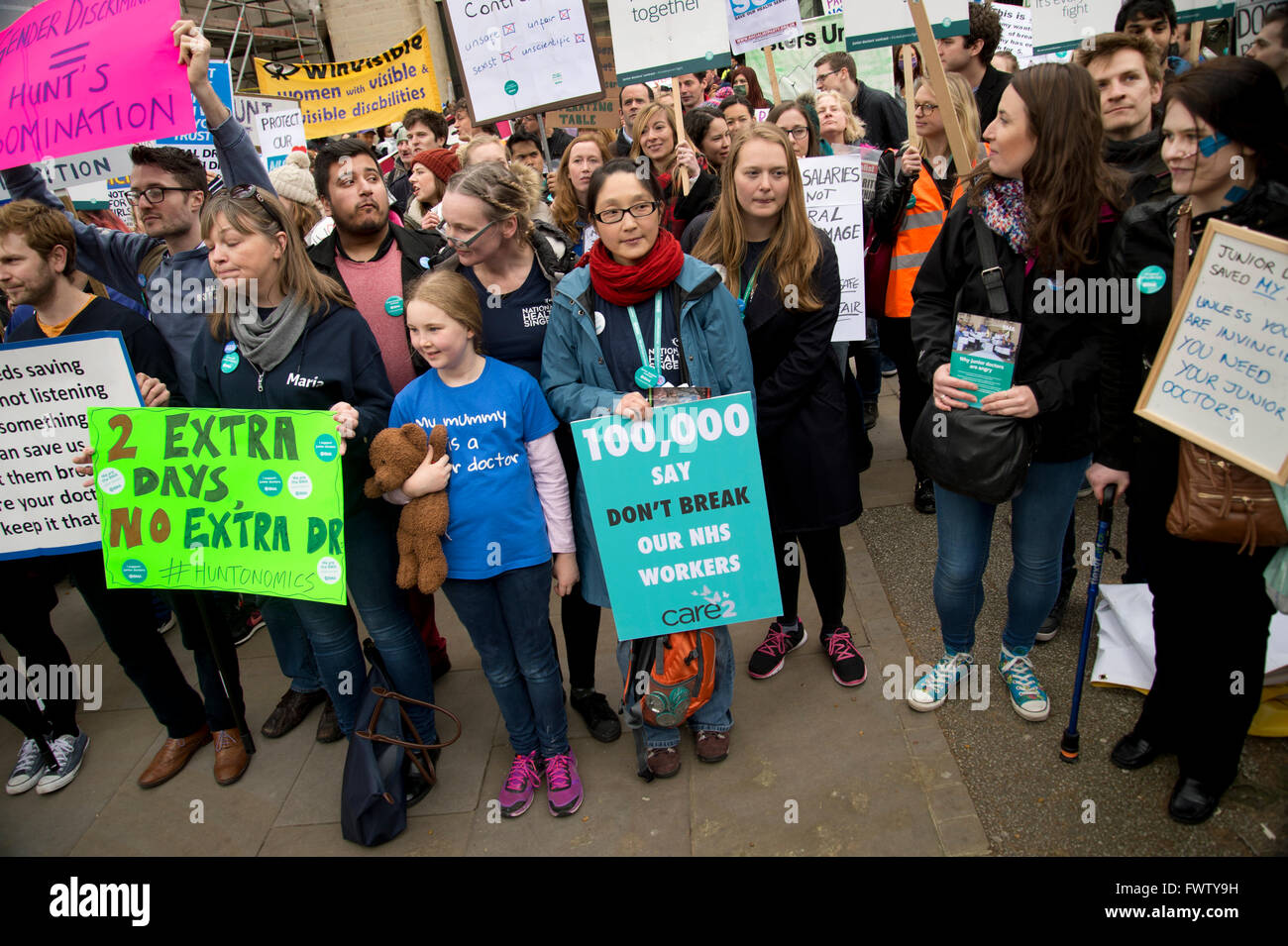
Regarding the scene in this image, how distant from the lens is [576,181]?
468cm

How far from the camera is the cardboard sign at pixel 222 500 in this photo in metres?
2.73

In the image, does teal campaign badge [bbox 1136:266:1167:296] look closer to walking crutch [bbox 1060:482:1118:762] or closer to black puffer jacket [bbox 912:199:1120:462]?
black puffer jacket [bbox 912:199:1120:462]

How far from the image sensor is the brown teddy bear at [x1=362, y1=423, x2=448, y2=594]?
2.66 m

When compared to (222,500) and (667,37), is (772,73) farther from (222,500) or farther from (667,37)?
(222,500)

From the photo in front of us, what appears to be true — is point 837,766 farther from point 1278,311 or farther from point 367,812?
point 1278,311

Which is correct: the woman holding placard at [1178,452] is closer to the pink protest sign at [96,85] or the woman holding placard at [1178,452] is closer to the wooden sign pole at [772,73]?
the pink protest sign at [96,85]

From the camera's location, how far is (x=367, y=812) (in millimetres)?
2893

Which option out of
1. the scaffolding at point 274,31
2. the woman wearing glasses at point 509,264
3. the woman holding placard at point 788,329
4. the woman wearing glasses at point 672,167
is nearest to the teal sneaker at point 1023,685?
the woman holding placard at point 788,329

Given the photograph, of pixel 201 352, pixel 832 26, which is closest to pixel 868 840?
pixel 201 352

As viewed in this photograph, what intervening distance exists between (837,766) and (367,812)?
168 centimetres

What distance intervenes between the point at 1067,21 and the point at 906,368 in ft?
8.55

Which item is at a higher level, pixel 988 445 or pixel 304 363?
pixel 304 363

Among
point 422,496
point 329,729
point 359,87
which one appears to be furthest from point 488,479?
point 359,87

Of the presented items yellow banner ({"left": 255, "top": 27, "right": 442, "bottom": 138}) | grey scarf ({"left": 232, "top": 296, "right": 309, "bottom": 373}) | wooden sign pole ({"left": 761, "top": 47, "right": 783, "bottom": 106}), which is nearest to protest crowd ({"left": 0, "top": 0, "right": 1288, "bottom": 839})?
grey scarf ({"left": 232, "top": 296, "right": 309, "bottom": 373})
